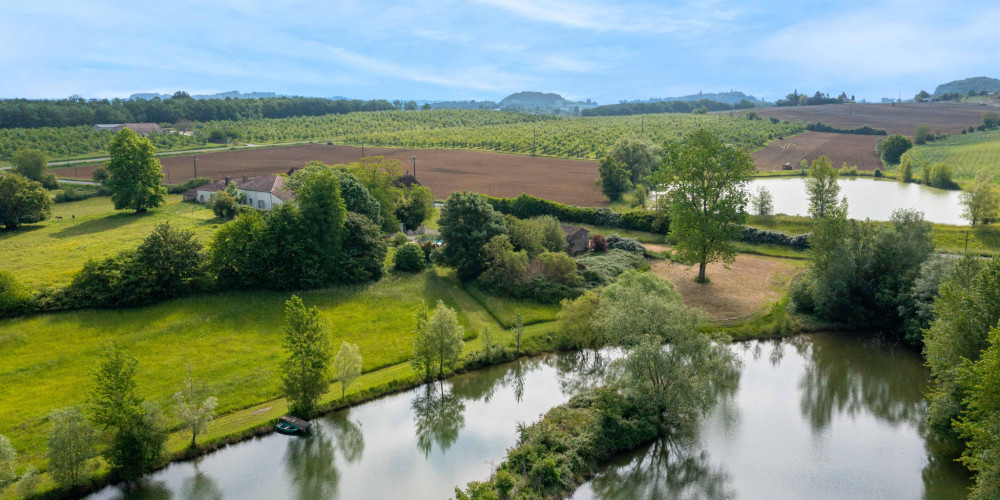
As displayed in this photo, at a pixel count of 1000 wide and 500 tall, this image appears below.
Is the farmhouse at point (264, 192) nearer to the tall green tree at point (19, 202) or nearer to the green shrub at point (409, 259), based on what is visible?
the tall green tree at point (19, 202)

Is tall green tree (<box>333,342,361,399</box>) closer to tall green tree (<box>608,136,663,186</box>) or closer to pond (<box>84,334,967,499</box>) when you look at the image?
pond (<box>84,334,967,499</box>)

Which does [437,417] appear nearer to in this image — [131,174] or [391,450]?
[391,450]

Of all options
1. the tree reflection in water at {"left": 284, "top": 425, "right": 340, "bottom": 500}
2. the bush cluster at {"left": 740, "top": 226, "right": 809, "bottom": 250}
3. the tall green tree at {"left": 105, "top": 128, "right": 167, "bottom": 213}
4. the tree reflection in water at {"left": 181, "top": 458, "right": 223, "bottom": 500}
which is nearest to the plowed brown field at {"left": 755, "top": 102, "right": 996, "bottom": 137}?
the bush cluster at {"left": 740, "top": 226, "right": 809, "bottom": 250}

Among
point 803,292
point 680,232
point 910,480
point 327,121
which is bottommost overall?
point 910,480

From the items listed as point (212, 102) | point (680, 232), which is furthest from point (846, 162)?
point (212, 102)

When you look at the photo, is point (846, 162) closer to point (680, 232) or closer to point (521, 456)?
point (680, 232)

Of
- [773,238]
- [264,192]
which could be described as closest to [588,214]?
[773,238]
